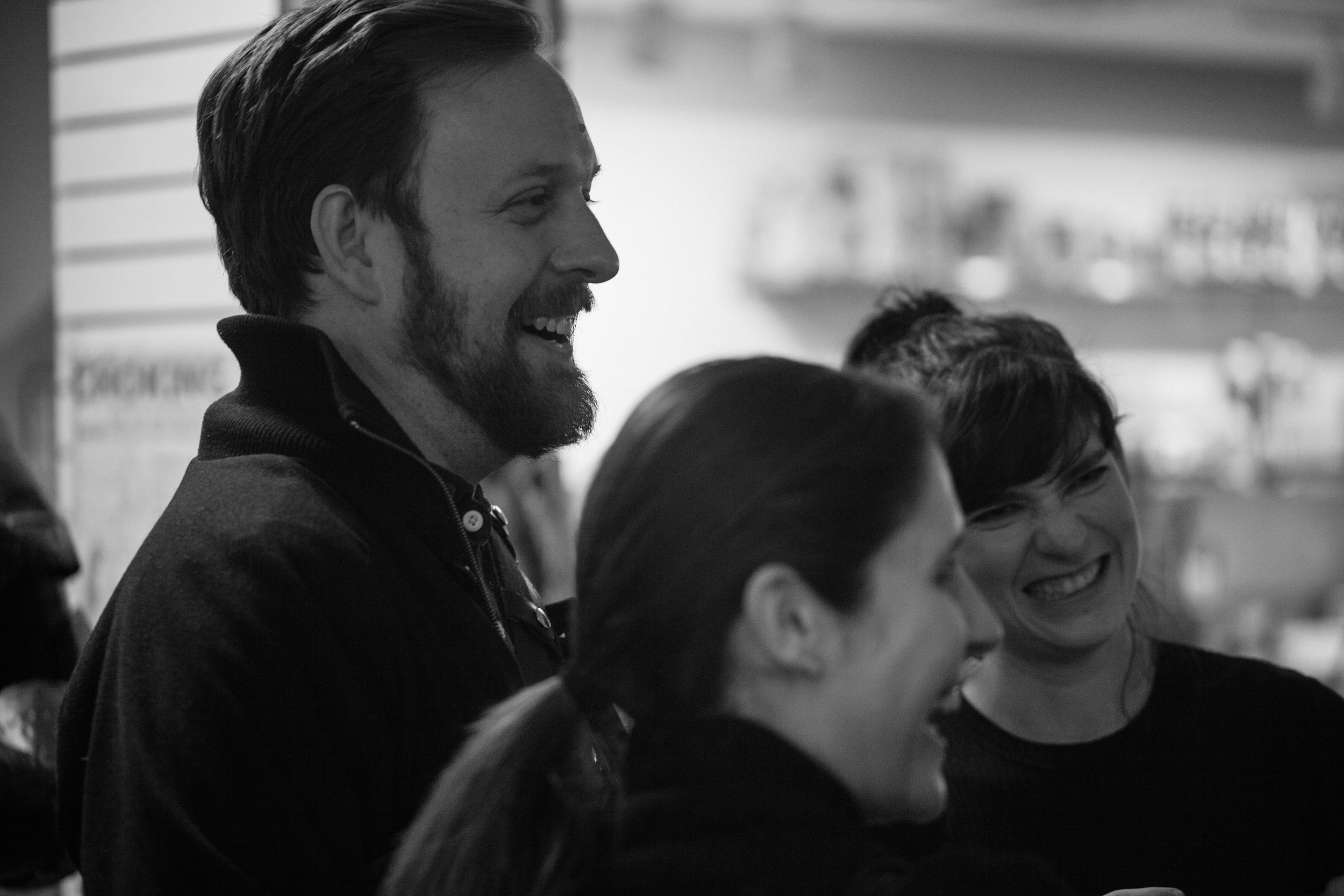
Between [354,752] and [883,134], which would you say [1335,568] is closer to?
[883,134]

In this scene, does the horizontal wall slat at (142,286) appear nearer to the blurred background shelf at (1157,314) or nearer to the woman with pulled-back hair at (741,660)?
the woman with pulled-back hair at (741,660)

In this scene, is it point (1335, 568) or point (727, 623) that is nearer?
point (727, 623)

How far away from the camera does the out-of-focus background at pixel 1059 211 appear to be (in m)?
4.93

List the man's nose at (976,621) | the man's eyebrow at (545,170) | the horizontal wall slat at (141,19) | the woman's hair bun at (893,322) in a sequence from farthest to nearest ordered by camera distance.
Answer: the horizontal wall slat at (141,19) → the woman's hair bun at (893,322) → the man's eyebrow at (545,170) → the man's nose at (976,621)

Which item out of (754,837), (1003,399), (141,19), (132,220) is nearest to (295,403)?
(754,837)

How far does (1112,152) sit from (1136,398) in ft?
2.97

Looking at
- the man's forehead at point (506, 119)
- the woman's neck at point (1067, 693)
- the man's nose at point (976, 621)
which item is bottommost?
the woman's neck at point (1067, 693)

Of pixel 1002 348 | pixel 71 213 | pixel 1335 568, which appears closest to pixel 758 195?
pixel 1335 568

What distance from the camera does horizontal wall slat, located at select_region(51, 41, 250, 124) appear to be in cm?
199

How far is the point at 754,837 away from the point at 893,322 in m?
0.99

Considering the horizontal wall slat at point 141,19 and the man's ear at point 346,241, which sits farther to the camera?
the horizontal wall slat at point 141,19

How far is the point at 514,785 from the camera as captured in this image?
0.95 metres

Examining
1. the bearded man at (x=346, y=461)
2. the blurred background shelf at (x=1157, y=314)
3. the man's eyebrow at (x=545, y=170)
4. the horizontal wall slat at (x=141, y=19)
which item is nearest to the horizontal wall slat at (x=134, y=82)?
the horizontal wall slat at (x=141, y=19)

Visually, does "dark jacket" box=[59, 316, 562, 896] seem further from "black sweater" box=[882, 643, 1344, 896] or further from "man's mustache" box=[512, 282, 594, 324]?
"black sweater" box=[882, 643, 1344, 896]
